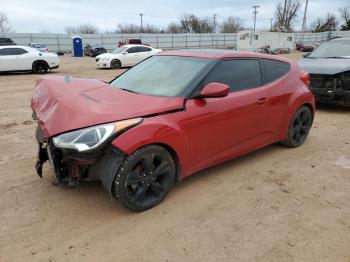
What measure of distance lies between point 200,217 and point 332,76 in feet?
19.1

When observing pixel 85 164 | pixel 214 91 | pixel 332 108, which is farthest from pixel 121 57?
pixel 85 164

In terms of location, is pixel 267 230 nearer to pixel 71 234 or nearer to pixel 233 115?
pixel 233 115

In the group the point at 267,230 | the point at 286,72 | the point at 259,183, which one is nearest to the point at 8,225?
the point at 267,230

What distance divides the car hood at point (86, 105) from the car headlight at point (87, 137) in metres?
0.06

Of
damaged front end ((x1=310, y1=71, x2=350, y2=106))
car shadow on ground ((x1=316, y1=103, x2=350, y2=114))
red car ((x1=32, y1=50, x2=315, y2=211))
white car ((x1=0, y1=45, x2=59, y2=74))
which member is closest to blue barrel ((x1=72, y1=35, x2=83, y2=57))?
white car ((x1=0, y1=45, x2=59, y2=74))

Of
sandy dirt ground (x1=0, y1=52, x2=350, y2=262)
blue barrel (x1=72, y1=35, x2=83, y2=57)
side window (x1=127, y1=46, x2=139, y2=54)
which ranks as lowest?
blue barrel (x1=72, y1=35, x2=83, y2=57)

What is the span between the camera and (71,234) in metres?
3.20

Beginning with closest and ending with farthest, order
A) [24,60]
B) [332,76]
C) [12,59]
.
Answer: [332,76] < [12,59] < [24,60]

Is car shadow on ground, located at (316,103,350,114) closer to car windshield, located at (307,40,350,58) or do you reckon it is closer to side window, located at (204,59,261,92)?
car windshield, located at (307,40,350,58)

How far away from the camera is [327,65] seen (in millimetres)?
8211

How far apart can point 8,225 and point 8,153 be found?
7.06 ft

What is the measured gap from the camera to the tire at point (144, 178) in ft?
10.8

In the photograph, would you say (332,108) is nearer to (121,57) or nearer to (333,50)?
(333,50)

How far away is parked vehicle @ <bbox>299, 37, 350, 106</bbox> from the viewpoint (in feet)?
25.7
